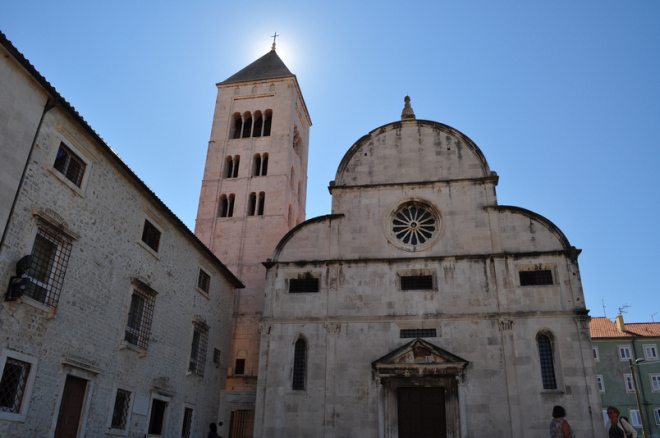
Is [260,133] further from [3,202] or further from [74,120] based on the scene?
[3,202]

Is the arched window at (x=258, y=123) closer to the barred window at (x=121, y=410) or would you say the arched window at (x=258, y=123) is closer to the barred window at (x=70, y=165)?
the barred window at (x=70, y=165)

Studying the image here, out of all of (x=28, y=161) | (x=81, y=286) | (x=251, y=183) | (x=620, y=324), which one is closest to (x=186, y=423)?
(x=81, y=286)

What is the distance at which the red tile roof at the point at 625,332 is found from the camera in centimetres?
3938

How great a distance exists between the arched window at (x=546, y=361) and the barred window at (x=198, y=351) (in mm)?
12994

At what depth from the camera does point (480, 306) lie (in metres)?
19.8

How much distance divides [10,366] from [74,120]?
6.40m

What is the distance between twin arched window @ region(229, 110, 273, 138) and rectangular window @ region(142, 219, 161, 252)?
679 inches

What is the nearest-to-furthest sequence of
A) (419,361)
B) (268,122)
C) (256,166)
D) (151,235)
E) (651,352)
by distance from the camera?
1. (151,235)
2. (419,361)
3. (256,166)
4. (268,122)
5. (651,352)

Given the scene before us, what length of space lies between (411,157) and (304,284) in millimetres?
7445

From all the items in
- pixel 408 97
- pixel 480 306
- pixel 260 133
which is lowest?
pixel 480 306

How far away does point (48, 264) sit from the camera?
42.7 ft

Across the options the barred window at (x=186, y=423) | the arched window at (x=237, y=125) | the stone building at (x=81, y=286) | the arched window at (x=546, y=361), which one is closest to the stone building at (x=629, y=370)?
the arched window at (x=546, y=361)

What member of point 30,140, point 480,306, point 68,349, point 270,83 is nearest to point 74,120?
point 30,140

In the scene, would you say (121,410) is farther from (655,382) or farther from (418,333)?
(655,382)
